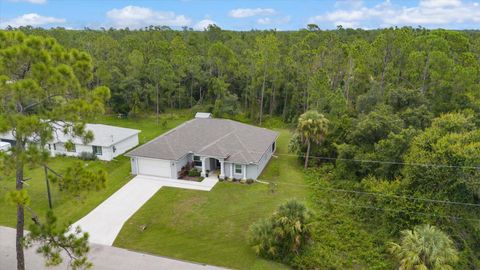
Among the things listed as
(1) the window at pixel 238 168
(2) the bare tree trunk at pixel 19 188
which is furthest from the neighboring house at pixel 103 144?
(2) the bare tree trunk at pixel 19 188

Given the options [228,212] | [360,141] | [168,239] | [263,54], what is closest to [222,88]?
[263,54]

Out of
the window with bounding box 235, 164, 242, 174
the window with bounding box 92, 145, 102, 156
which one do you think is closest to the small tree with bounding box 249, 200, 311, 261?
the window with bounding box 235, 164, 242, 174

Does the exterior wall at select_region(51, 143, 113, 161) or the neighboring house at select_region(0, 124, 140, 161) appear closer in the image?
the neighboring house at select_region(0, 124, 140, 161)

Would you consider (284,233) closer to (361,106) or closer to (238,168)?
(238,168)

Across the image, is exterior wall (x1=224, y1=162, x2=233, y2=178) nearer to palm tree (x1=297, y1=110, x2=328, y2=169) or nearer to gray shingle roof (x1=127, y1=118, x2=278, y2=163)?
gray shingle roof (x1=127, y1=118, x2=278, y2=163)

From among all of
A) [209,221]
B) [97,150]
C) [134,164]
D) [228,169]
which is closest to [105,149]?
[97,150]

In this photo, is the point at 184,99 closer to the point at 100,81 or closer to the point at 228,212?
the point at 100,81

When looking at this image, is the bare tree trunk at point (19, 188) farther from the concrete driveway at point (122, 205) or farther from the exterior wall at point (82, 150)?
the exterior wall at point (82, 150)
